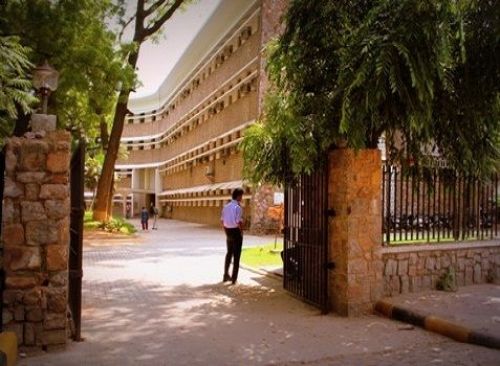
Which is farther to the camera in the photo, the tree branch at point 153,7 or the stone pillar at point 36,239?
the tree branch at point 153,7

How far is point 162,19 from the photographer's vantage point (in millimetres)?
27047

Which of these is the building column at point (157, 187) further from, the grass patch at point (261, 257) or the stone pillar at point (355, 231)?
the stone pillar at point (355, 231)

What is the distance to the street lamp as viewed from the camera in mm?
7992

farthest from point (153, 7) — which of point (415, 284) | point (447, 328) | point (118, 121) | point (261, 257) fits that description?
point (447, 328)

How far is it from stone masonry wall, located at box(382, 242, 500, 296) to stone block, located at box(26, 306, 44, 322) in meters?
5.48

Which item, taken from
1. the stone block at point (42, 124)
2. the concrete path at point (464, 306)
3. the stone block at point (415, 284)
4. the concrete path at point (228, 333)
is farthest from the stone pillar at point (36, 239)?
the stone block at point (415, 284)

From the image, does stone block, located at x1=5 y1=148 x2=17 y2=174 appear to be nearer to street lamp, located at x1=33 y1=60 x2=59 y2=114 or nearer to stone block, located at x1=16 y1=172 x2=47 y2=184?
stone block, located at x1=16 y1=172 x2=47 y2=184

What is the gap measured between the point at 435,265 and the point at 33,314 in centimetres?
687

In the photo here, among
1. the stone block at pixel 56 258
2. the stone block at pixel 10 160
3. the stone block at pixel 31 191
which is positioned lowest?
the stone block at pixel 56 258

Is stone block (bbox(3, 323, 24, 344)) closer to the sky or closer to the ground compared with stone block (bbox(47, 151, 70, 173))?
closer to the ground

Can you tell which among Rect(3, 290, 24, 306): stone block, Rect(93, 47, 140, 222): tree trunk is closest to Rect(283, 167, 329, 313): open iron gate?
Rect(3, 290, 24, 306): stone block

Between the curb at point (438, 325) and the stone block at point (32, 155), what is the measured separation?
5.55 metres

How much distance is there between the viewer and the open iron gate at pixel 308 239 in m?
9.16

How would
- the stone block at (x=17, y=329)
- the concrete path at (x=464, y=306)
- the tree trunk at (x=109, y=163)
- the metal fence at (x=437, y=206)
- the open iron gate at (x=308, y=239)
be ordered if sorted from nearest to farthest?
the stone block at (x=17, y=329)
the concrete path at (x=464, y=306)
the open iron gate at (x=308, y=239)
the metal fence at (x=437, y=206)
the tree trunk at (x=109, y=163)
